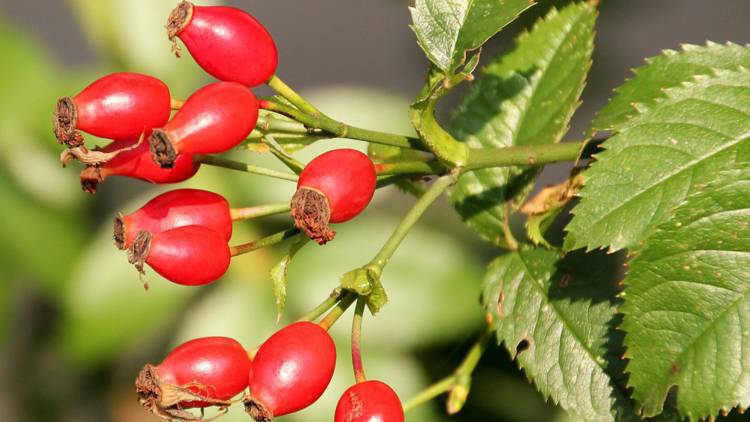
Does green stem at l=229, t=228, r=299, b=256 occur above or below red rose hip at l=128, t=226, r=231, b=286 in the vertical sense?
below

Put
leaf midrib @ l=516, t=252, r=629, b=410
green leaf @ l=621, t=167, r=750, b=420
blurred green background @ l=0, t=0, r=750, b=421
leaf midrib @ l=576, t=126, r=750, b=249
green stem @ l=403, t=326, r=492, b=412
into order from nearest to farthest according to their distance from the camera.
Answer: green leaf @ l=621, t=167, r=750, b=420 < leaf midrib @ l=576, t=126, r=750, b=249 < leaf midrib @ l=516, t=252, r=629, b=410 < green stem @ l=403, t=326, r=492, b=412 < blurred green background @ l=0, t=0, r=750, b=421

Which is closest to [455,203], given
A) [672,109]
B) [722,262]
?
[672,109]

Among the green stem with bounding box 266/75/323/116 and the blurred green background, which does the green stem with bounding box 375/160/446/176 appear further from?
the blurred green background

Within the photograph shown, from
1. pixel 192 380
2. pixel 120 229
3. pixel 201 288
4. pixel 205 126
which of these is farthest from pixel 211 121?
pixel 201 288

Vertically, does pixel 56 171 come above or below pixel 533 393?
above

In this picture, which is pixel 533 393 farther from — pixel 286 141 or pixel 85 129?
pixel 85 129

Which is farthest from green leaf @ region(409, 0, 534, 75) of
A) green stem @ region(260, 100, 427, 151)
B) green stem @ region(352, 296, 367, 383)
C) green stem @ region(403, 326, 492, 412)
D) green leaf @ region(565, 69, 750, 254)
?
green stem @ region(403, 326, 492, 412)
